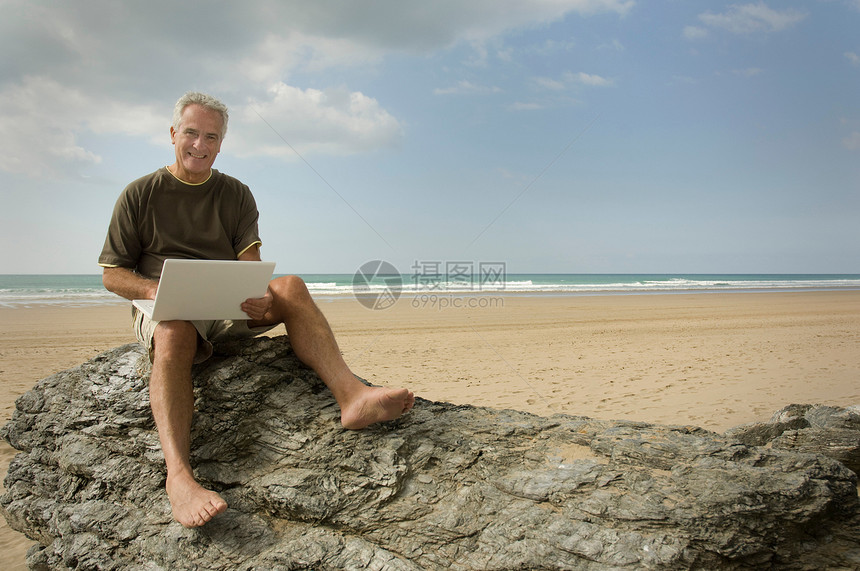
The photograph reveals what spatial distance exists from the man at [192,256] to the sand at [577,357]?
66.1 inches

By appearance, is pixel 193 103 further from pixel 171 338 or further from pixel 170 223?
pixel 171 338

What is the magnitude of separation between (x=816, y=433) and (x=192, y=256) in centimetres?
467

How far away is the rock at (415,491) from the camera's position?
6.86ft

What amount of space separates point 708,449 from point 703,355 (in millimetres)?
7745

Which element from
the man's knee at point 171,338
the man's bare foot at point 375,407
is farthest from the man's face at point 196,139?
the man's bare foot at point 375,407

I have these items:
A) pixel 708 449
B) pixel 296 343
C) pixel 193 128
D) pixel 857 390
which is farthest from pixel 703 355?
pixel 193 128

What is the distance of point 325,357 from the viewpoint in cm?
277

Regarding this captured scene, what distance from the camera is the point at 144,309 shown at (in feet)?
8.60

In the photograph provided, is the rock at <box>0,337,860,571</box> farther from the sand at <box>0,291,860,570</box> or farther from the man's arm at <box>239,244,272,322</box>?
the sand at <box>0,291,860,570</box>

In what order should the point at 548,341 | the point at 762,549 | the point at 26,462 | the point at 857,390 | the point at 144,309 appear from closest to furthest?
1. the point at 762,549
2. the point at 144,309
3. the point at 26,462
4. the point at 857,390
5. the point at 548,341

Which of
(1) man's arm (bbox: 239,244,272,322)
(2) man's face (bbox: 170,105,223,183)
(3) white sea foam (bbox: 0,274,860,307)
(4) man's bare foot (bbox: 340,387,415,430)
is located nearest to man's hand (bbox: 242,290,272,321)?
(1) man's arm (bbox: 239,244,272,322)

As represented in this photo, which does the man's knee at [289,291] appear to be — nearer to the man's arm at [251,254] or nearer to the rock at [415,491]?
the rock at [415,491]

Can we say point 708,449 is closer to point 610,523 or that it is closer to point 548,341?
point 610,523

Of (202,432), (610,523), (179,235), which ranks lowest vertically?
(610,523)
